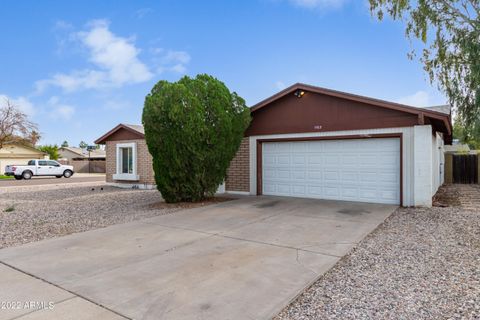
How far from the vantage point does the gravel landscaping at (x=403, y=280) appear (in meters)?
2.98

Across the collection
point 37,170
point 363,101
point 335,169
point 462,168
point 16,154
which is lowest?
point 37,170

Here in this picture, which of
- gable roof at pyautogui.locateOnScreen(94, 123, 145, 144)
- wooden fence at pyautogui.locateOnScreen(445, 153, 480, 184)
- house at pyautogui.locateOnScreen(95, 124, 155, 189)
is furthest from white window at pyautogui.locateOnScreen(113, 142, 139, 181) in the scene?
wooden fence at pyautogui.locateOnScreen(445, 153, 480, 184)

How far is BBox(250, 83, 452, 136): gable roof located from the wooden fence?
8.28m

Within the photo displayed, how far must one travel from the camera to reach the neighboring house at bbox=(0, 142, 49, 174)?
102 feet

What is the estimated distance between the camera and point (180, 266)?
13.9 ft

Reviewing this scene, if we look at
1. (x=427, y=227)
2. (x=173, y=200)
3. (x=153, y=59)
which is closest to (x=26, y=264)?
(x=173, y=200)

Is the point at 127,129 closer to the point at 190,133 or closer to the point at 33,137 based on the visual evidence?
the point at 190,133

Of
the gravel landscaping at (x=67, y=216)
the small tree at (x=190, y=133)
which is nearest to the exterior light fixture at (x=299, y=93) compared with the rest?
the small tree at (x=190, y=133)

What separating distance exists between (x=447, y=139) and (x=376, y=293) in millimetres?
17358

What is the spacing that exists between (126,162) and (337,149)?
37.1 feet

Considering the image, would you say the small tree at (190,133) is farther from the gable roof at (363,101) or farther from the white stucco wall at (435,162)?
the white stucco wall at (435,162)

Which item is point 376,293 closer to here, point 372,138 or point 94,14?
point 372,138

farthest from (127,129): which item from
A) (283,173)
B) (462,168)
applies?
(462,168)

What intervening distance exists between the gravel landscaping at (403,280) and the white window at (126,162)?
1249 cm
